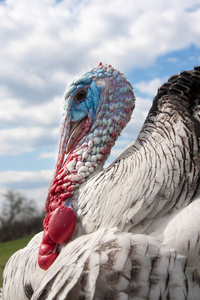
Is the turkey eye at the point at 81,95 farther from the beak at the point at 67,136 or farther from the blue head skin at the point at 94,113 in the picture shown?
the beak at the point at 67,136

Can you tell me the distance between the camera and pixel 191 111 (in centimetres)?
298

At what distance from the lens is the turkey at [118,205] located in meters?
2.18

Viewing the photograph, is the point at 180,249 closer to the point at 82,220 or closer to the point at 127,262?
the point at 127,262

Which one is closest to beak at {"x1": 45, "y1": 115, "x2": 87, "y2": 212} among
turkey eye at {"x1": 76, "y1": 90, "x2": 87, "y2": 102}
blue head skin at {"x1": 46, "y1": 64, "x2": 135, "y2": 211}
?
blue head skin at {"x1": 46, "y1": 64, "x2": 135, "y2": 211}

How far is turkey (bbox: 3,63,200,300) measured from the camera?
2.18 m

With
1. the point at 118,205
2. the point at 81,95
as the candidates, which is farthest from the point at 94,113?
the point at 118,205

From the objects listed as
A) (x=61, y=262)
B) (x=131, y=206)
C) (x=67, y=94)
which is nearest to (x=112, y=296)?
(x=61, y=262)

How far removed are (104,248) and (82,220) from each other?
1.71 feet

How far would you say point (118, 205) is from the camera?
102 inches

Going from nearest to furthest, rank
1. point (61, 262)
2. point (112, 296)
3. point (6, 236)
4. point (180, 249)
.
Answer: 1. point (112, 296)
2. point (180, 249)
3. point (61, 262)
4. point (6, 236)

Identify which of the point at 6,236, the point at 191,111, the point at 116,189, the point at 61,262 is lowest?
the point at 6,236

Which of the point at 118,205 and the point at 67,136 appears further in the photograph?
the point at 67,136

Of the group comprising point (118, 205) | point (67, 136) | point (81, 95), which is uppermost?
point (81, 95)

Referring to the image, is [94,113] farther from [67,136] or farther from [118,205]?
[118,205]
